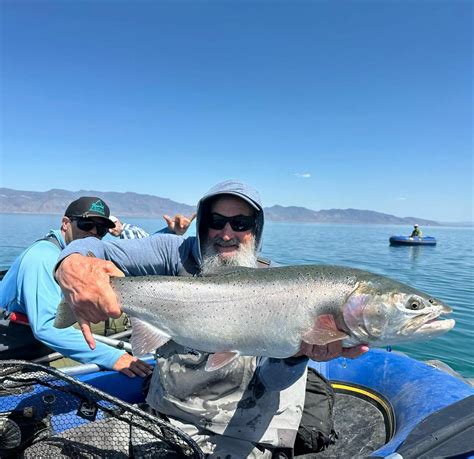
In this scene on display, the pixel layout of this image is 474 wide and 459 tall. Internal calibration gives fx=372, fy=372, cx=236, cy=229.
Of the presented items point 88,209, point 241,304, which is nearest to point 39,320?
point 88,209

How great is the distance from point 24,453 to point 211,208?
2920 millimetres

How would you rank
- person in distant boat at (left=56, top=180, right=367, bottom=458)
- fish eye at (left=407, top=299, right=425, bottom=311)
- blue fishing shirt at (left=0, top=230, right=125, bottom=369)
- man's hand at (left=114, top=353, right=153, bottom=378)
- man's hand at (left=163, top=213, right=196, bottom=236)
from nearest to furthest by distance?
fish eye at (left=407, top=299, right=425, bottom=311) → person in distant boat at (left=56, top=180, right=367, bottom=458) → blue fishing shirt at (left=0, top=230, right=125, bottom=369) → man's hand at (left=114, top=353, right=153, bottom=378) → man's hand at (left=163, top=213, right=196, bottom=236)

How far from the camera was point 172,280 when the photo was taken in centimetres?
324

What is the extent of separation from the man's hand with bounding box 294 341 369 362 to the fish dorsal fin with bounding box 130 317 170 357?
1176mm

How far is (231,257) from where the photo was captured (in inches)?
156

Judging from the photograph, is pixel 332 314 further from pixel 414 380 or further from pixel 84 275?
pixel 414 380

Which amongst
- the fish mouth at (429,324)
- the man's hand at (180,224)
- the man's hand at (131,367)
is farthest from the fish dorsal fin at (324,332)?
the man's hand at (180,224)

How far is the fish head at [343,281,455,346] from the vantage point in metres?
2.89

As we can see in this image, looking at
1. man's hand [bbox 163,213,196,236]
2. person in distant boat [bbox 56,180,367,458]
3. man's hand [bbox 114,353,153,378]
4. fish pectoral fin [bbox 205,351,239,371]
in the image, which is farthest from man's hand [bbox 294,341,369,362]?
man's hand [bbox 163,213,196,236]

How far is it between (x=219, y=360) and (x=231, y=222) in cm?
150

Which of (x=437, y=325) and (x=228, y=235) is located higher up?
(x=228, y=235)

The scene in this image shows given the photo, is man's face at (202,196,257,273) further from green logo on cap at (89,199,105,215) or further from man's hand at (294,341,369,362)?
green logo on cap at (89,199,105,215)

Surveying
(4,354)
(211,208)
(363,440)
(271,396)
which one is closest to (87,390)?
(271,396)

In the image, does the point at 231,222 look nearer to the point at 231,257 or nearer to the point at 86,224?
the point at 231,257
